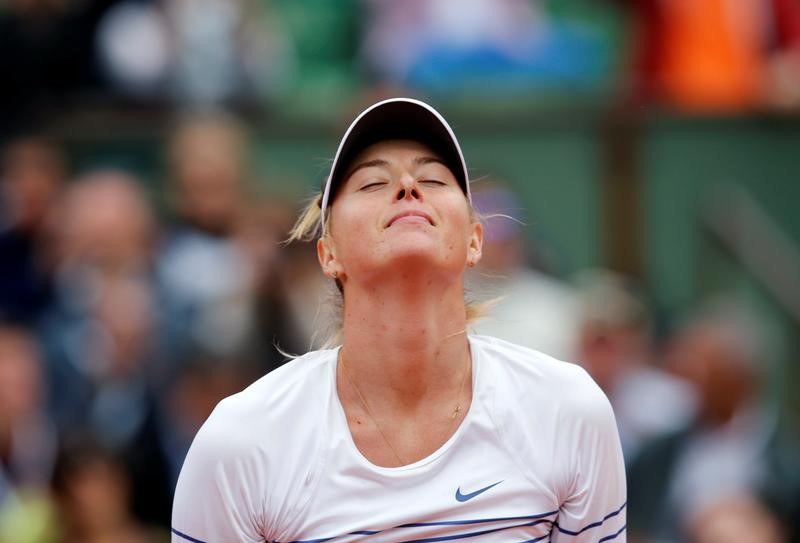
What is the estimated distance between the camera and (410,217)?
2.81m

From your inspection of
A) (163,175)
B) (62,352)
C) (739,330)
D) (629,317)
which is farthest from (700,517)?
(163,175)

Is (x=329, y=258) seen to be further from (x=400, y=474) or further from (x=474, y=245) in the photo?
(x=400, y=474)

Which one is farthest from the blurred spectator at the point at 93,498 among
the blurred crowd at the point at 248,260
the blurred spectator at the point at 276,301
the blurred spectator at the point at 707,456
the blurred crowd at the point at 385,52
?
the blurred crowd at the point at 385,52

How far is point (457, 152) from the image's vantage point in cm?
296

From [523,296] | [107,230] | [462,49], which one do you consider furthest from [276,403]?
[462,49]

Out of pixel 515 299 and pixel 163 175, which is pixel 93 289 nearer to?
pixel 163 175

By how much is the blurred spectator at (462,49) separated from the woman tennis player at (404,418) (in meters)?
4.42

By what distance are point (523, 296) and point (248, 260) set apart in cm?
122

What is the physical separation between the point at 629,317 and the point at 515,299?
0.51 meters

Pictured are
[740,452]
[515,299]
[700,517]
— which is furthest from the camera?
[515,299]

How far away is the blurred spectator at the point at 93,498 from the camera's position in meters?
5.51

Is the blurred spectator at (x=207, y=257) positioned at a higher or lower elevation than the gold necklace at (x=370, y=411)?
higher

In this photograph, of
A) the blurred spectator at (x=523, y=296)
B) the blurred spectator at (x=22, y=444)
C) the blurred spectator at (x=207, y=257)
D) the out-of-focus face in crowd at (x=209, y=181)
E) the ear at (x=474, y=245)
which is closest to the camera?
the ear at (x=474, y=245)

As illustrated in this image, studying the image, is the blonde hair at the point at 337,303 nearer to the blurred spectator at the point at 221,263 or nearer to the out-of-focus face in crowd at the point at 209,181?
the blurred spectator at the point at 221,263
